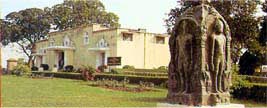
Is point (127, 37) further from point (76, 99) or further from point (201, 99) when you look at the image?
point (201, 99)

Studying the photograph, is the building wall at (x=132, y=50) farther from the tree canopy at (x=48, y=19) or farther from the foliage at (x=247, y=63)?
the tree canopy at (x=48, y=19)

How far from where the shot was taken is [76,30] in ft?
143

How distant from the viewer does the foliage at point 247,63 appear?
1206 inches

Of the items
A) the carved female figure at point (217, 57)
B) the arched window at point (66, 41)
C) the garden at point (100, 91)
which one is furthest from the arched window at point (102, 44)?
the carved female figure at point (217, 57)

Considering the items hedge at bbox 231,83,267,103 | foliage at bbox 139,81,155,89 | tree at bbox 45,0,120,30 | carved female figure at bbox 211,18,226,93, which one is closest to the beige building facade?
tree at bbox 45,0,120,30

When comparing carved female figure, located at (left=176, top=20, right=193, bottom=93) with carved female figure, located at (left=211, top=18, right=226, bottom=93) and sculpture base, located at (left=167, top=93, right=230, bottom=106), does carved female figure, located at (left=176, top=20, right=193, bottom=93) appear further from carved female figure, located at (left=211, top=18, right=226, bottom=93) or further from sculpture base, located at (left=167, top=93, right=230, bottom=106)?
carved female figure, located at (left=211, top=18, right=226, bottom=93)

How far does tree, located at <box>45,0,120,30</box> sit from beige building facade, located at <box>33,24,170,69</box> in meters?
5.48

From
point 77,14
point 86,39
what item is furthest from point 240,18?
point 77,14

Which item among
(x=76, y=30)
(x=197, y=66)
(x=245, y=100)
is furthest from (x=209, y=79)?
(x=76, y=30)

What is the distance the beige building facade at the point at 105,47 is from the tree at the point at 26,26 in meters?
8.32

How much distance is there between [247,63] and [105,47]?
1330 centimetres

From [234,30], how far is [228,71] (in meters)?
21.3

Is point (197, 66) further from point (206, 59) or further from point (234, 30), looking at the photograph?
point (234, 30)

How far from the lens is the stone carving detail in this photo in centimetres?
593
